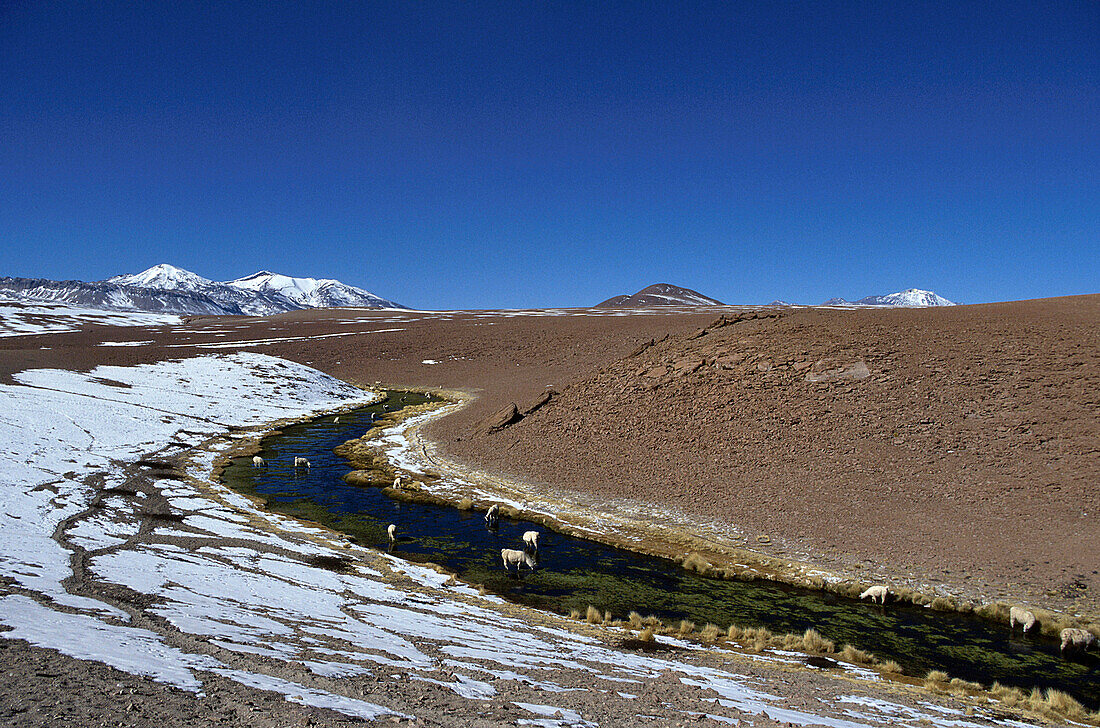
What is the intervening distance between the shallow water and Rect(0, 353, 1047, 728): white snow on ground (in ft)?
6.29

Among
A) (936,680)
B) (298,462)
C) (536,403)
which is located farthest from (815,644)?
(298,462)

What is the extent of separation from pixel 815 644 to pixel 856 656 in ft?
2.89

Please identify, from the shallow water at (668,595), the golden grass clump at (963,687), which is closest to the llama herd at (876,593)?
the shallow water at (668,595)

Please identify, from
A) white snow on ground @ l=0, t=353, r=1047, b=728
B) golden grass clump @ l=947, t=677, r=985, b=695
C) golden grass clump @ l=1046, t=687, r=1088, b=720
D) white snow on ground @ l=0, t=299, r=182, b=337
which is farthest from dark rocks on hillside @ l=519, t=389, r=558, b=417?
white snow on ground @ l=0, t=299, r=182, b=337

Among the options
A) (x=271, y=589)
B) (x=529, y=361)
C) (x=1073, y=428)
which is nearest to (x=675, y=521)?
(x=271, y=589)

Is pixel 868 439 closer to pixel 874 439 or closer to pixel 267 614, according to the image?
pixel 874 439

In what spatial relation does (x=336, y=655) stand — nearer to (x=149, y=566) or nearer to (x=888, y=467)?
(x=149, y=566)

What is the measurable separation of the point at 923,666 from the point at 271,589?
15.6 metres

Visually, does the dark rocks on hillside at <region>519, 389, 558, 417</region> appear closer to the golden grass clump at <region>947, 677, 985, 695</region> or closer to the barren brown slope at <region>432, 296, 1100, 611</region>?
the barren brown slope at <region>432, 296, 1100, 611</region>

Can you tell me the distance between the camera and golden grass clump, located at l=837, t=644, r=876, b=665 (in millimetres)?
13217

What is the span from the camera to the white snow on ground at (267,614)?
8328 mm

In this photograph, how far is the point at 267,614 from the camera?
1178 centimetres

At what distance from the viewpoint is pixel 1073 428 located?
78.4 feet

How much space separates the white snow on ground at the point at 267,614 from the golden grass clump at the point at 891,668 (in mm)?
2649
